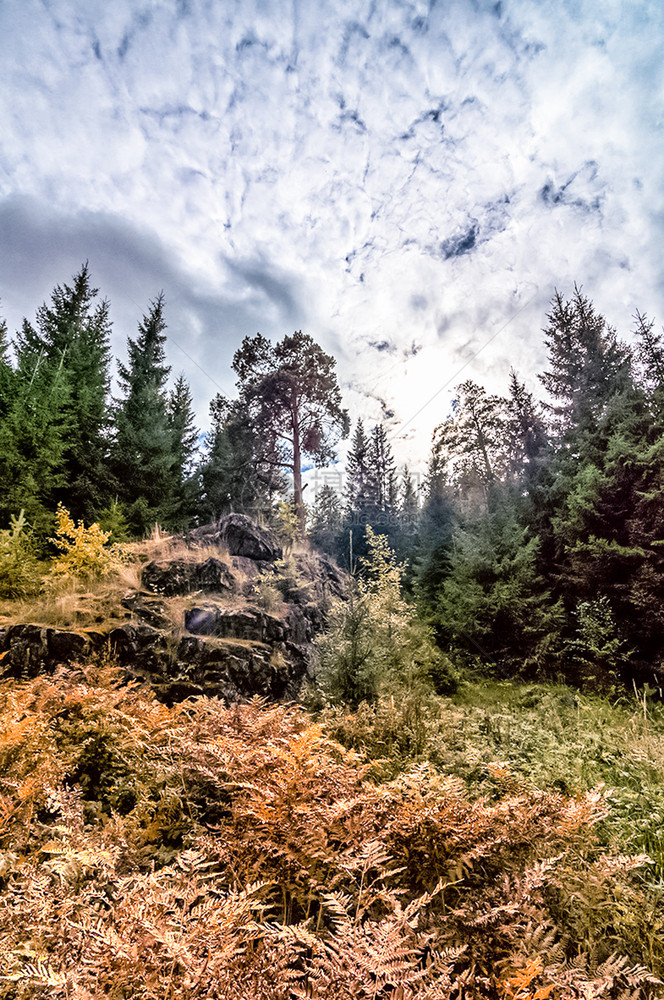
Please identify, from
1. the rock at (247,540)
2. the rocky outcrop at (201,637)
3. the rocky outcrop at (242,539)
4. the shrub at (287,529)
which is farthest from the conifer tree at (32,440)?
the shrub at (287,529)

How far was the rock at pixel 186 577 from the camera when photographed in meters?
6.76

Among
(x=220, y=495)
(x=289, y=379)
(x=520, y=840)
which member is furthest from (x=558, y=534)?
(x=220, y=495)

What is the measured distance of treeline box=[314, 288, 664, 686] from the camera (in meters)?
7.62

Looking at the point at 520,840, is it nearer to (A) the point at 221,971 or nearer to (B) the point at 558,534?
(A) the point at 221,971

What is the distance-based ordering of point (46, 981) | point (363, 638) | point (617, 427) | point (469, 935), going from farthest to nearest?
point (617, 427) < point (363, 638) < point (469, 935) < point (46, 981)

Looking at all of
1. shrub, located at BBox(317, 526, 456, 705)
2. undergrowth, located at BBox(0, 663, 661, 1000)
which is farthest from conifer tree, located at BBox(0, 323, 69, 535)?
undergrowth, located at BBox(0, 663, 661, 1000)

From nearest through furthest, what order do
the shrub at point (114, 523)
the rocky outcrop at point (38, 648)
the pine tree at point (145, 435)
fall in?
the rocky outcrop at point (38, 648) < the shrub at point (114, 523) < the pine tree at point (145, 435)

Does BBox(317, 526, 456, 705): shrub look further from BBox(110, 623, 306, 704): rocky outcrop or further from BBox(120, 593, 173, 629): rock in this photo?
BBox(120, 593, 173, 629): rock

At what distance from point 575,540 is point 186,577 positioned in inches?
334

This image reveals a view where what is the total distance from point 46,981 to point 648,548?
9.53 m

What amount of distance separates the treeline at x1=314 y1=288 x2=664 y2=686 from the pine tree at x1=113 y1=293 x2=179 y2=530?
32.2 ft

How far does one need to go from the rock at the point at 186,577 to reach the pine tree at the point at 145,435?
641 cm

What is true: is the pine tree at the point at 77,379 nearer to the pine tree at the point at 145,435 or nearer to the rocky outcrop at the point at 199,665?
the pine tree at the point at 145,435

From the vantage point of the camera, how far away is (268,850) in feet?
5.86
